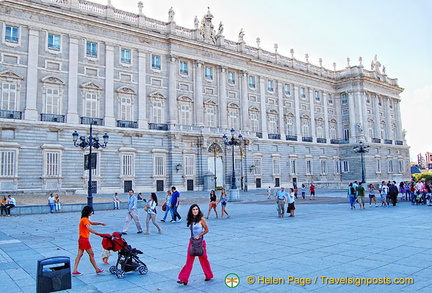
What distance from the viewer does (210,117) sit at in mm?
42750

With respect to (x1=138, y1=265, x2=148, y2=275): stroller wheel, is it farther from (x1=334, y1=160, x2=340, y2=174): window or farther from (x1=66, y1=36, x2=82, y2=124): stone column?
(x1=334, y1=160, x2=340, y2=174): window

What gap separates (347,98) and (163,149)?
35919mm

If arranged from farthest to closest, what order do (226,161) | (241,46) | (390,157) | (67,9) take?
1. (390,157)
2. (241,46)
3. (226,161)
4. (67,9)

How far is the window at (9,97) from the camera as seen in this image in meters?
29.9

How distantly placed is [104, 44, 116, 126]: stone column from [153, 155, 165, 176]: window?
5748mm

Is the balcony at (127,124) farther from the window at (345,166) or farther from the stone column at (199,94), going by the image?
the window at (345,166)

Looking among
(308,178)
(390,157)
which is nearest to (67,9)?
(308,178)

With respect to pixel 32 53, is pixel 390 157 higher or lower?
lower

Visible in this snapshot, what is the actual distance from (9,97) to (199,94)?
63.4 ft

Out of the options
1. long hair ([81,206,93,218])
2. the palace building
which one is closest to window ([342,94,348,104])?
the palace building

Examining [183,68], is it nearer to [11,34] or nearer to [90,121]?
[90,121]

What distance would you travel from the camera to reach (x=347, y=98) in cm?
5931

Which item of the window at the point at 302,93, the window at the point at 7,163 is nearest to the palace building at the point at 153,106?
the window at the point at 7,163

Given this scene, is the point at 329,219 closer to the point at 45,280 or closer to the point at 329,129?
the point at 45,280
